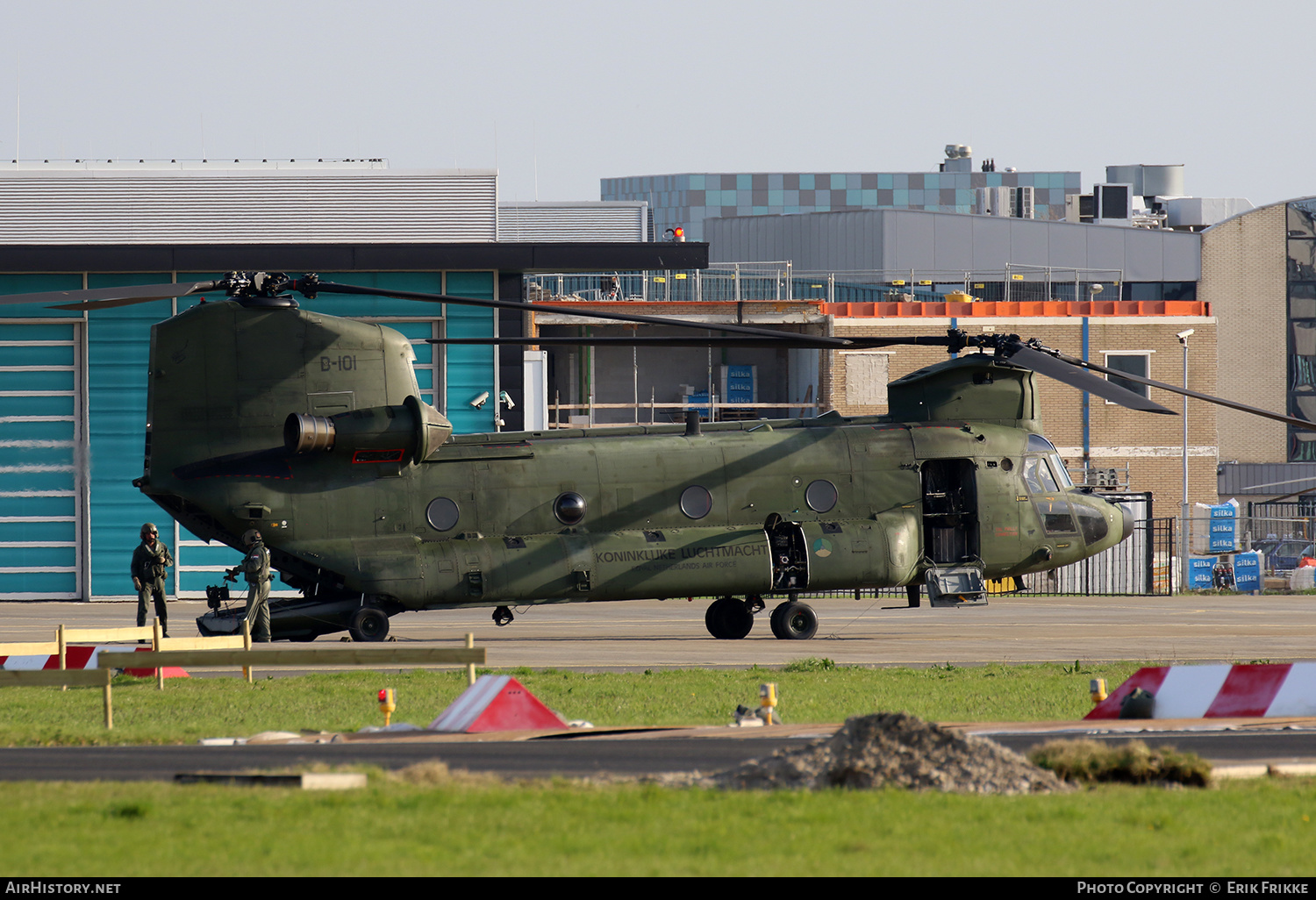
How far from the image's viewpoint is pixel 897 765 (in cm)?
979

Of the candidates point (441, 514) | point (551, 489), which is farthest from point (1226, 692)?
point (441, 514)

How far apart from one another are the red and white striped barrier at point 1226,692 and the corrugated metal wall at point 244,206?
81.8 ft

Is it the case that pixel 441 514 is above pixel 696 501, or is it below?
below

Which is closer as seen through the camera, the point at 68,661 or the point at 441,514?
the point at 68,661

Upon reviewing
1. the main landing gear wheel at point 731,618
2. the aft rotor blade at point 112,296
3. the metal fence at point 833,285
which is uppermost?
the metal fence at point 833,285

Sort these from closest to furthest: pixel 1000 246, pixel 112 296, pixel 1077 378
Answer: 1. pixel 112 296
2. pixel 1077 378
3. pixel 1000 246

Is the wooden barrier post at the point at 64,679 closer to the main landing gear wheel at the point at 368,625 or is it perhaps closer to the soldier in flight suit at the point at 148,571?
the main landing gear wheel at the point at 368,625

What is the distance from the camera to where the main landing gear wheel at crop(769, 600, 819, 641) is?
75.0ft

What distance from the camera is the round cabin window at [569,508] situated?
21.5 metres

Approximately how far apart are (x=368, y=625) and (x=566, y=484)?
11.8ft

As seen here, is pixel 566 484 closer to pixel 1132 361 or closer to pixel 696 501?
pixel 696 501


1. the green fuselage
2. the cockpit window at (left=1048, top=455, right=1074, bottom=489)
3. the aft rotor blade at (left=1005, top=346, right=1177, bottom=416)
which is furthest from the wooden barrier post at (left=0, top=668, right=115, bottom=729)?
the cockpit window at (left=1048, top=455, right=1074, bottom=489)

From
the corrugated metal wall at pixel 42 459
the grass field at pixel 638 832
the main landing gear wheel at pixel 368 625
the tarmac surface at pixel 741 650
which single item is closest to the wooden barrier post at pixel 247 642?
the main landing gear wheel at pixel 368 625

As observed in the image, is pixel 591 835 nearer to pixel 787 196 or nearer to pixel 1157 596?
pixel 1157 596
